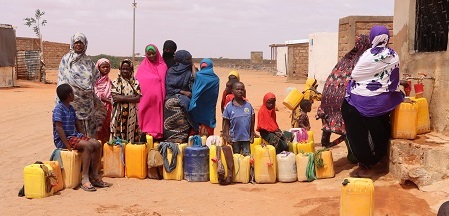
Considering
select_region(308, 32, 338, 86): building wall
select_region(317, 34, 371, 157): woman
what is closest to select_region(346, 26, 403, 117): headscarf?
select_region(317, 34, 371, 157): woman

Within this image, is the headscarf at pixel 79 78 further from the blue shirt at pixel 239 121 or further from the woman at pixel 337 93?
the woman at pixel 337 93

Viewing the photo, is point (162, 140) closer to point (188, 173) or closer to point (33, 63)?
point (188, 173)

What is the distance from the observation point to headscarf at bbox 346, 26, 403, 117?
19.1 feet

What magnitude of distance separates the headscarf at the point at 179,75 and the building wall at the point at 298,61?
19808mm

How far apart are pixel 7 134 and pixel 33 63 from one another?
620 inches

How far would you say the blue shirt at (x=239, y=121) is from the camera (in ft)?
21.7

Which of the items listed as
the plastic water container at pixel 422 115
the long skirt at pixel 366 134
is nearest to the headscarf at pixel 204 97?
the long skirt at pixel 366 134

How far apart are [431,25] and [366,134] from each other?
5.90 feet

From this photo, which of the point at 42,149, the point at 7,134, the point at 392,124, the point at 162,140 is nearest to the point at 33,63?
the point at 7,134

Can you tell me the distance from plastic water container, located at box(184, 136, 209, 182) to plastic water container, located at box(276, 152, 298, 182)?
2.92 feet

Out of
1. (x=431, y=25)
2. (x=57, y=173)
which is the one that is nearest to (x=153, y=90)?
(x=57, y=173)

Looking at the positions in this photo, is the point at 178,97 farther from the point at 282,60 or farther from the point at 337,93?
the point at 282,60

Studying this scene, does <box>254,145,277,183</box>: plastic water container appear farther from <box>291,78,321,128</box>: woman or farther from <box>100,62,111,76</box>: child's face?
<box>100,62,111,76</box>: child's face

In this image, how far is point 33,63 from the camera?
24578 mm
